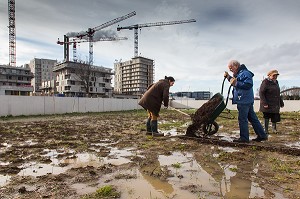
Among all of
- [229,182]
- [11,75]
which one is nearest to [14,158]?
[229,182]

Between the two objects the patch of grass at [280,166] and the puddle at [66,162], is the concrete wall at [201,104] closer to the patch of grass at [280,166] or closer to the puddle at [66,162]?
the patch of grass at [280,166]

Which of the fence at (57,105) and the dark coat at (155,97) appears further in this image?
the fence at (57,105)

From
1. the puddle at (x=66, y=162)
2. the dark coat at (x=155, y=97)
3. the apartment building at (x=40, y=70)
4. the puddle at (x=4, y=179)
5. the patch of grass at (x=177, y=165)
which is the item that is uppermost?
the apartment building at (x=40, y=70)

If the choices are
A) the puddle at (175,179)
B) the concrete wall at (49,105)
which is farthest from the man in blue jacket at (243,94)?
the concrete wall at (49,105)

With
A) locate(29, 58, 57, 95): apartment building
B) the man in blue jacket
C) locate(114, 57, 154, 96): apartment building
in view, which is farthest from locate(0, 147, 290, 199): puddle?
locate(29, 58, 57, 95): apartment building

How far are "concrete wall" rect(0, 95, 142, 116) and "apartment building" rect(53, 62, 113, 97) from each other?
6301 centimetres

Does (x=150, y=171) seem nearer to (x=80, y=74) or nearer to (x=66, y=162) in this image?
(x=66, y=162)

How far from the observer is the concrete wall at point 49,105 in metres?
18.7

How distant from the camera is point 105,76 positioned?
107 meters

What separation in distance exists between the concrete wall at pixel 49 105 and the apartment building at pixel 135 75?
120517 millimetres

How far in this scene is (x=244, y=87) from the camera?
5.66 meters

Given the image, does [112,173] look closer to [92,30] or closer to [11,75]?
[11,75]

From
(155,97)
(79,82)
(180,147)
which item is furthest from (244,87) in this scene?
(79,82)

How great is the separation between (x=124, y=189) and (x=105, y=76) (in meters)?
106
